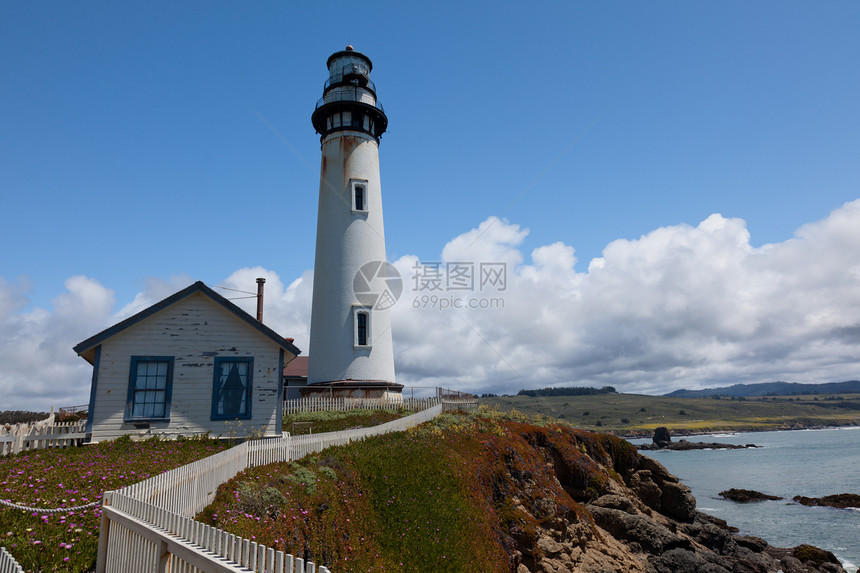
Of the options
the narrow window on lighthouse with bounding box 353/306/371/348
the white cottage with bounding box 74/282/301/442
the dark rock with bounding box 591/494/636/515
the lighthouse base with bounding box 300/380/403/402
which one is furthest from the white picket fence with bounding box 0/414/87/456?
the dark rock with bounding box 591/494/636/515

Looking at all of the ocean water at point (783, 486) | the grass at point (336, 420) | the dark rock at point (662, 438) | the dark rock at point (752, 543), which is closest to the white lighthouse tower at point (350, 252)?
the grass at point (336, 420)

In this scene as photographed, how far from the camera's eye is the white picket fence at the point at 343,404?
2661 centimetres

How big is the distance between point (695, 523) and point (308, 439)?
856 inches

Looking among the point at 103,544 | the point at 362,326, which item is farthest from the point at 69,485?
the point at 362,326

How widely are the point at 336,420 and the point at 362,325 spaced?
6.86m

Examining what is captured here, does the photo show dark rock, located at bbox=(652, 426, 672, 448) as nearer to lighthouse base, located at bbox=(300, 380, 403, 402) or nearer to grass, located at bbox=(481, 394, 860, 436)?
grass, located at bbox=(481, 394, 860, 436)

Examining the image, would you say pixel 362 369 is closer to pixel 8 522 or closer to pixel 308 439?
pixel 308 439

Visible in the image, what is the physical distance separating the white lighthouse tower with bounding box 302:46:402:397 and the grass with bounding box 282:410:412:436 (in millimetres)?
2867

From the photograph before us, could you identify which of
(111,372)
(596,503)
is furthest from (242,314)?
(596,503)

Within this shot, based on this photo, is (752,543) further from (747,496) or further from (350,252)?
(350,252)

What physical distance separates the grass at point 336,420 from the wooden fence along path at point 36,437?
7.29 metres

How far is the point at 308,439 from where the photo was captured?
15516 millimetres

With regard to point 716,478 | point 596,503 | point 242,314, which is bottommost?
point 716,478

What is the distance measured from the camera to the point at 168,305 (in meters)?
17.9
